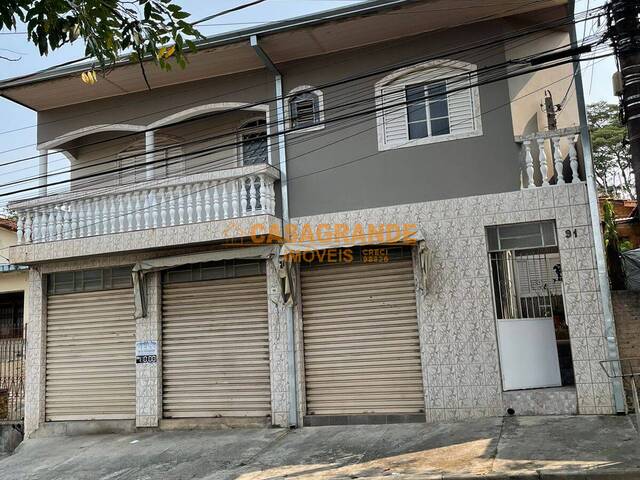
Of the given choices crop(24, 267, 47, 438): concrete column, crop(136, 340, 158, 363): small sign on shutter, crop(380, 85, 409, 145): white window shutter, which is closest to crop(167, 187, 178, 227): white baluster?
crop(136, 340, 158, 363): small sign on shutter

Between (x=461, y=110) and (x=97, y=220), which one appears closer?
(x=461, y=110)

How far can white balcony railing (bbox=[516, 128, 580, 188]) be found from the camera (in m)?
8.70

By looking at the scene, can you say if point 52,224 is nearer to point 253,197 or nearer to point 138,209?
point 138,209

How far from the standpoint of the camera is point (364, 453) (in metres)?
7.74

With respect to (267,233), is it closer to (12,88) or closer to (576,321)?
(576,321)

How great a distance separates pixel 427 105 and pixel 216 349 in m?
5.42

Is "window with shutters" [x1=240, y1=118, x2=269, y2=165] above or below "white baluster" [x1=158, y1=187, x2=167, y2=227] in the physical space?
above

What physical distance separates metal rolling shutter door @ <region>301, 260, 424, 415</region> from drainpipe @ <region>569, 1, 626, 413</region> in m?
2.68

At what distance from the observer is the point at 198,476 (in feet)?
25.1

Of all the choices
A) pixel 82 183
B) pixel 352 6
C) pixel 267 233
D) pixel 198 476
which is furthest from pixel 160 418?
pixel 352 6

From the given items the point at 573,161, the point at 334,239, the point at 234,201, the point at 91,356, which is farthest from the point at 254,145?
the point at 573,161

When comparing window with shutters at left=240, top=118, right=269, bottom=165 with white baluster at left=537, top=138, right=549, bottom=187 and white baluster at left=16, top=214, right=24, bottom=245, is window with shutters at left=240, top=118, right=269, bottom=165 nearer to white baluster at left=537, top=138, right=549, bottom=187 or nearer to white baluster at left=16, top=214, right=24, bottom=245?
white baluster at left=16, top=214, right=24, bottom=245

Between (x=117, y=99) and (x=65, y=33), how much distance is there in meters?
6.92

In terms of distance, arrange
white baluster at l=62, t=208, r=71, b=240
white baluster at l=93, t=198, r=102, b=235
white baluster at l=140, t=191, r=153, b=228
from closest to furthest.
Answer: white baluster at l=140, t=191, r=153, b=228 → white baluster at l=93, t=198, r=102, b=235 → white baluster at l=62, t=208, r=71, b=240
